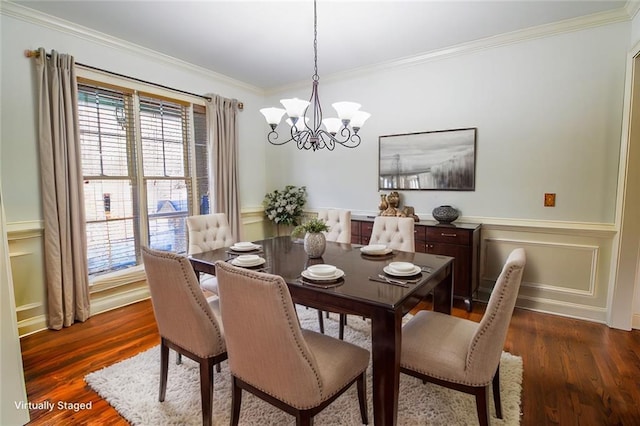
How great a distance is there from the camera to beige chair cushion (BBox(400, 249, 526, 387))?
147cm

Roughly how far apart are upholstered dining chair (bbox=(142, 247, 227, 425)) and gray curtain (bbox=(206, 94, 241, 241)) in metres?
2.60

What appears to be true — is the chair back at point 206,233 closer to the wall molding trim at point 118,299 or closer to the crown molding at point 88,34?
the wall molding trim at point 118,299

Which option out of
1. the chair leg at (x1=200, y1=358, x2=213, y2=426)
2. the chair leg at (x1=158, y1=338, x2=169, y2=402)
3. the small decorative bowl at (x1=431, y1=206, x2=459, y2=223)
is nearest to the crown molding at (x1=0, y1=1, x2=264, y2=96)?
the chair leg at (x1=158, y1=338, x2=169, y2=402)

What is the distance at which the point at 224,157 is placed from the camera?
4.38m

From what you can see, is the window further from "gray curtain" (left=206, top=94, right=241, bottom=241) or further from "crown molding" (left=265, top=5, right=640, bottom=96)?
"crown molding" (left=265, top=5, right=640, bottom=96)

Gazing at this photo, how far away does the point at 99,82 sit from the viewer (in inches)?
129

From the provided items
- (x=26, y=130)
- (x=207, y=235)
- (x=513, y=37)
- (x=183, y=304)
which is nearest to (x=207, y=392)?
(x=183, y=304)

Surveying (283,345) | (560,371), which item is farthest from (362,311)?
(560,371)

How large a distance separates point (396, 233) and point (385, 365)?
1.52 meters

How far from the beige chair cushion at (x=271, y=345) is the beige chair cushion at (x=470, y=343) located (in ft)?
1.24

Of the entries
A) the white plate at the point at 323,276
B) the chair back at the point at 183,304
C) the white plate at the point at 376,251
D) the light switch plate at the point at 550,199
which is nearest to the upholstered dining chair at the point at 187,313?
the chair back at the point at 183,304

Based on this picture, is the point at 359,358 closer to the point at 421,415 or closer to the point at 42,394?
the point at 421,415

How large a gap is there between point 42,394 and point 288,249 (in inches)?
71.9

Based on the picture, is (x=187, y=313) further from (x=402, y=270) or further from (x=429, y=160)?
(x=429, y=160)
